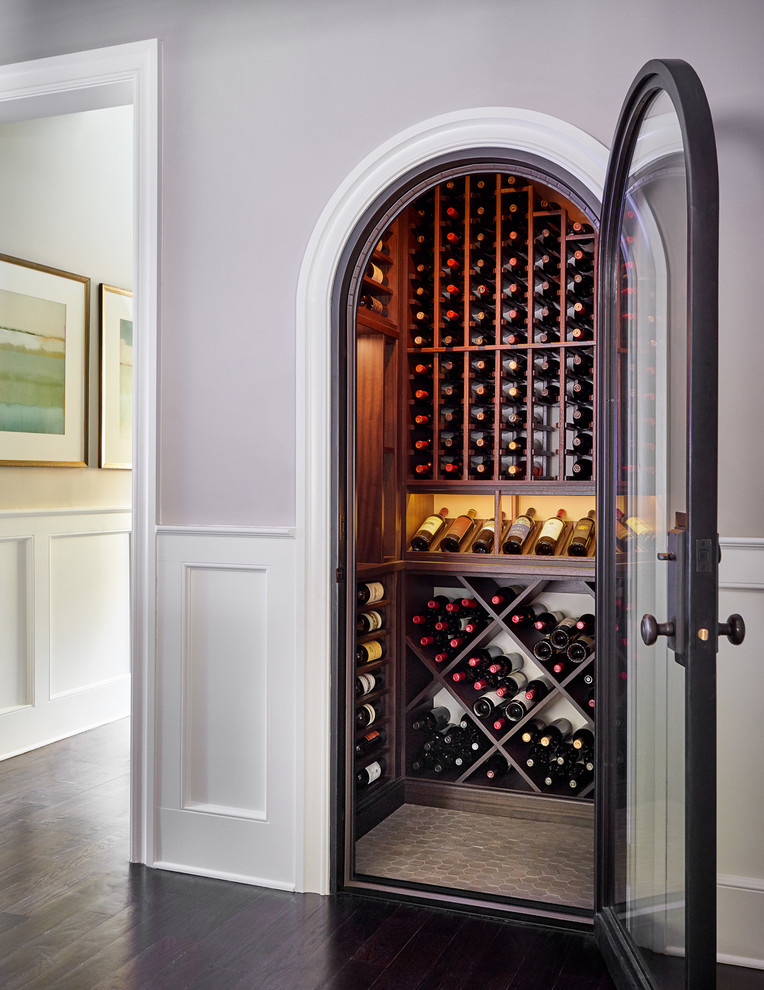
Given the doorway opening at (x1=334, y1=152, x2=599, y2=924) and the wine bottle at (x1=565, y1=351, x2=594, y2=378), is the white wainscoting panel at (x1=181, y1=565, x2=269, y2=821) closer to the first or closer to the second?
the doorway opening at (x1=334, y1=152, x2=599, y2=924)

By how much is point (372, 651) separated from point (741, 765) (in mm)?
1456

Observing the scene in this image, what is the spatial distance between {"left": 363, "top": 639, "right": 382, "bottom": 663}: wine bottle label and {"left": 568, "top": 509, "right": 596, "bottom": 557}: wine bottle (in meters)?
0.81

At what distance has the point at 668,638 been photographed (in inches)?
77.4

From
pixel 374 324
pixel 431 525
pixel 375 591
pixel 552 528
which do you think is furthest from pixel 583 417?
pixel 375 591

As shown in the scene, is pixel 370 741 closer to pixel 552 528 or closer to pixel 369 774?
pixel 369 774

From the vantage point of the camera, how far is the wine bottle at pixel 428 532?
3.80 meters

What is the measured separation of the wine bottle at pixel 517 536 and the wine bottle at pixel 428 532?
298mm

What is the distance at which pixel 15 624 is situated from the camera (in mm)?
4461

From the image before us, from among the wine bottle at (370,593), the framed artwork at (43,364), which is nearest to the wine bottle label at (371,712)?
the wine bottle at (370,593)

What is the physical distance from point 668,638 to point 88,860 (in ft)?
7.13

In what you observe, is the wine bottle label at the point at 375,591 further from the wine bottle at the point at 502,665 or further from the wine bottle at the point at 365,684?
the wine bottle at the point at 502,665

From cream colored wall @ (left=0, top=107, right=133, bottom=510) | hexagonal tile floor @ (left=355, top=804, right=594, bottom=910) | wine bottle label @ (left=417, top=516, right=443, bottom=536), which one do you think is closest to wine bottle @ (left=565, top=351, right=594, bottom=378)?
wine bottle label @ (left=417, top=516, right=443, bottom=536)

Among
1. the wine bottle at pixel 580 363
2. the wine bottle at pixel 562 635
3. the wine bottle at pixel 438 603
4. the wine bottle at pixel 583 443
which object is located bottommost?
the wine bottle at pixel 562 635

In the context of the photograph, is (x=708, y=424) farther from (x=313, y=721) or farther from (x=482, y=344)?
(x=482, y=344)
